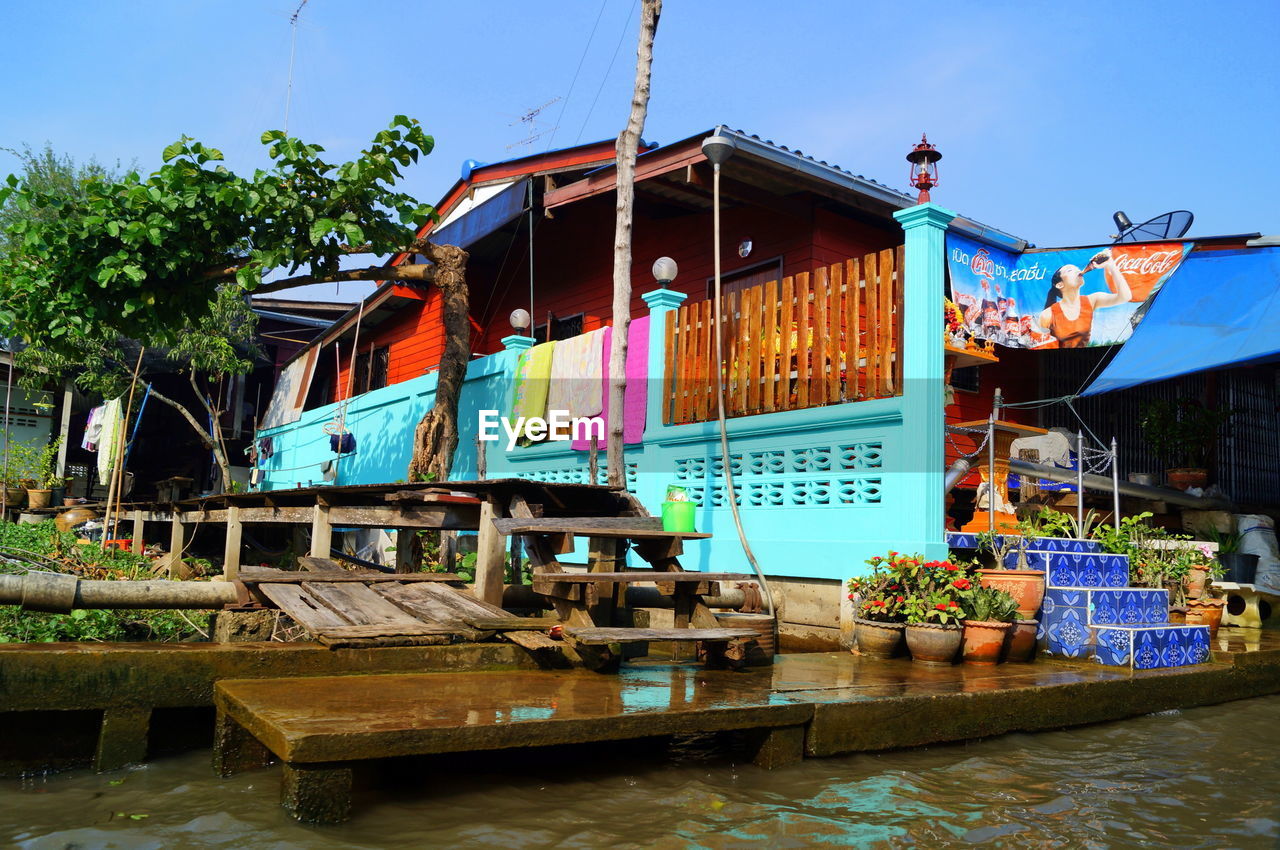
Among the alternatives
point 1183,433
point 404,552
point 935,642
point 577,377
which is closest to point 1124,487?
point 1183,433

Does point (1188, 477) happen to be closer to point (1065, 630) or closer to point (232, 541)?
point (1065, 630)

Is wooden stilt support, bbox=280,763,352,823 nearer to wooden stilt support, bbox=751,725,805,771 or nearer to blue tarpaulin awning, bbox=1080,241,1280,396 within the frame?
wooden stilt support, bbox=751,725,805,771

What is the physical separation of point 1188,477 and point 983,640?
6045mm

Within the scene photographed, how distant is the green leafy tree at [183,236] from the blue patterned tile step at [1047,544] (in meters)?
6.07

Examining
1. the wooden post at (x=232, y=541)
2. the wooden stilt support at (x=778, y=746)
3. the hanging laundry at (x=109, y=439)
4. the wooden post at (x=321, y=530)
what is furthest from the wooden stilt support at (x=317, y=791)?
the hanging laundry at (x=109, y=439)

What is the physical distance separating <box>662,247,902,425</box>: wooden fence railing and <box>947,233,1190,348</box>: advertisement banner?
2188 mm

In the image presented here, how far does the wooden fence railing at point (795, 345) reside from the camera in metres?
7.31

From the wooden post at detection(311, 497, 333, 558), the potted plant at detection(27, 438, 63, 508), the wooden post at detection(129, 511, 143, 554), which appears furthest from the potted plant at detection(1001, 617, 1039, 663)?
the potted plant at detection(27, 438, 63, 508)

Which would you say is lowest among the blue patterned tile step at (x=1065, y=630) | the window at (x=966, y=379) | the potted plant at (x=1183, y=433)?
the blue patterned tile step at (x=1065, y=630)

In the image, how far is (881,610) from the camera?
21.2 ft

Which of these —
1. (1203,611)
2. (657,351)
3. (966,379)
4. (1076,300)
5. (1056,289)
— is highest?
(1056,289)

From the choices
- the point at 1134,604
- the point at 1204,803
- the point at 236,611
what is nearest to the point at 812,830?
the point at 1204,803

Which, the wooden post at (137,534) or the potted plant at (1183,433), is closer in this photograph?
the potted plant at (1183,433)

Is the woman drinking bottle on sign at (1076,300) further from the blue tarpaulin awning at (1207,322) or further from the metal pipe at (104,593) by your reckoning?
the metal pipe at (104,593)
